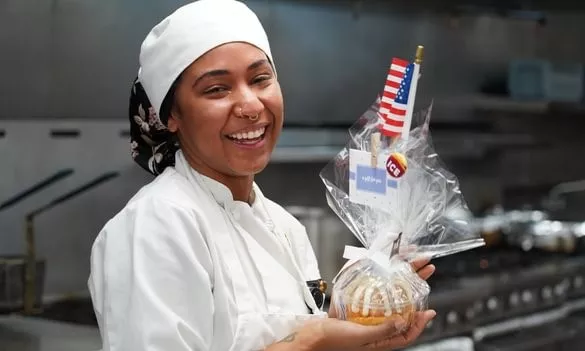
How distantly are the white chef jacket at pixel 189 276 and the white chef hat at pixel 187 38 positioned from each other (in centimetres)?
14

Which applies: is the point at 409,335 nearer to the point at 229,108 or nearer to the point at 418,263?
the point at 418,263

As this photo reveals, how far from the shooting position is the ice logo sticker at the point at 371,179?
151 cm

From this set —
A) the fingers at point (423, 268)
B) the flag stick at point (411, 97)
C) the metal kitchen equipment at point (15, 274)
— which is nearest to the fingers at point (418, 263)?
the fingers at point (423, 268)

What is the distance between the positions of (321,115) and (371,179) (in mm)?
2045

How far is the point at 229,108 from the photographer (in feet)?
4.64

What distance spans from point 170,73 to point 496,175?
10.8 feet

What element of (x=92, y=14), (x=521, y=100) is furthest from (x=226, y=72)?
(x=521, y=100)

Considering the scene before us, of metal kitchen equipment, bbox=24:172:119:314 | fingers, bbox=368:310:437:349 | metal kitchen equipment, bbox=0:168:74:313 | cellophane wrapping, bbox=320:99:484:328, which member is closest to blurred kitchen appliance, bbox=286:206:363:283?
metal kitchen equipment, bbox=24:172:119:314

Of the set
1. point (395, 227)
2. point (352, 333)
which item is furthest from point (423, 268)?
point (352, 333)

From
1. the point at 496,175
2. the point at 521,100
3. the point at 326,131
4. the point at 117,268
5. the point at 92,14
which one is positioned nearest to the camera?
the point at 117,268

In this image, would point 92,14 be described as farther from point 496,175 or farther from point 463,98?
point 496,175

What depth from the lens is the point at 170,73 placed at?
4.65ft

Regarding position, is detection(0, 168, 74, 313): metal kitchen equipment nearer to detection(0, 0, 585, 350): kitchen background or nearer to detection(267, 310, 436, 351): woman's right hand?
detection(0, 0, 585, 350): kitchen background

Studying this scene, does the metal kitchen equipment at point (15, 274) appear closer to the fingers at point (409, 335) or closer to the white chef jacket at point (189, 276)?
the white chef jacket at point (189, 276)
